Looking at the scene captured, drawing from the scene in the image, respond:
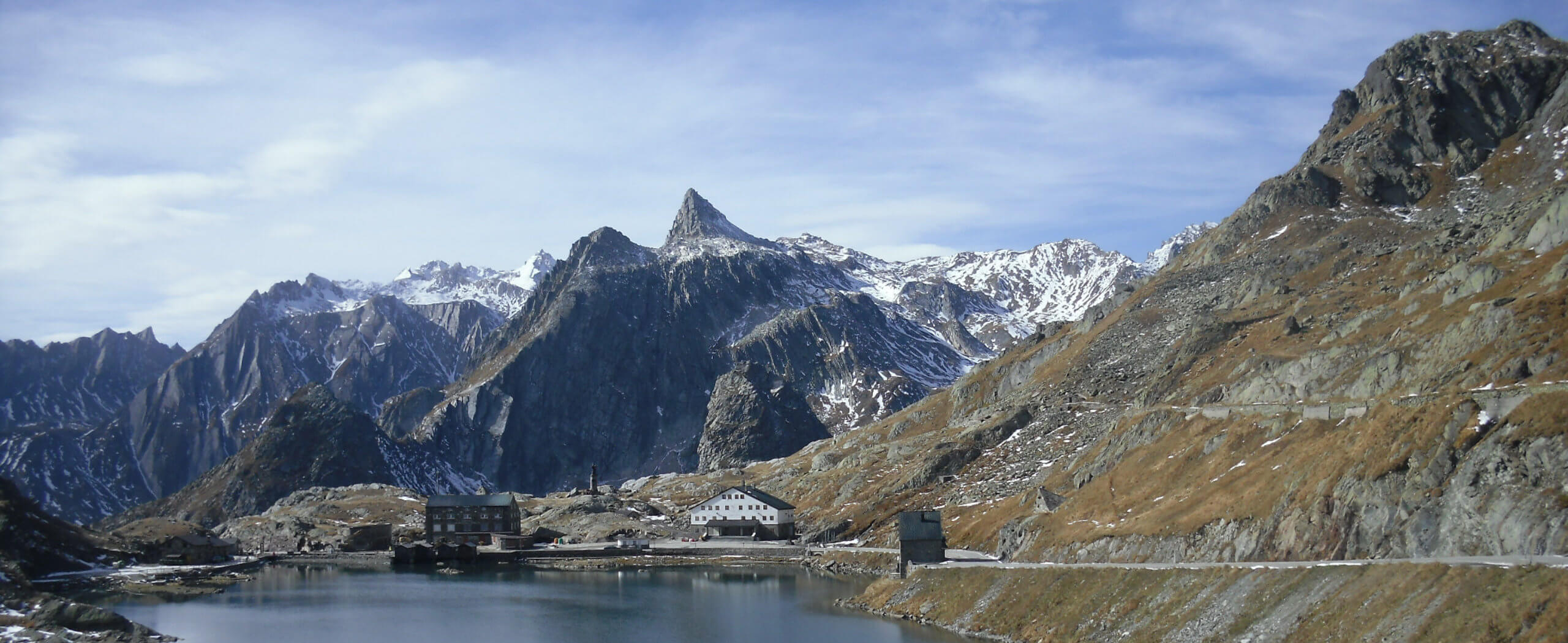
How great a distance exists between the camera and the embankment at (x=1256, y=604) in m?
43.7

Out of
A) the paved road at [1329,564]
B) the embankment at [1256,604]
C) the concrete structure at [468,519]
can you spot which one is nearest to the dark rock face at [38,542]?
the concrete structure at [468,519]

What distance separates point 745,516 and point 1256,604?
4256 inches

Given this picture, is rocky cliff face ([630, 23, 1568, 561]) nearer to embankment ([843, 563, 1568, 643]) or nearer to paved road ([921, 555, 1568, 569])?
paved road ([921, 555, 1568, 569])

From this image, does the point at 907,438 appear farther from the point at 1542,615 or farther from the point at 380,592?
the point at 1542,615

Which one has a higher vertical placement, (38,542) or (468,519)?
(38,542)

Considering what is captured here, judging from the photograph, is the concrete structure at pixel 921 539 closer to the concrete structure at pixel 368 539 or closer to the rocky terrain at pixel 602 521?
the rocky terrain at pixel 602 521

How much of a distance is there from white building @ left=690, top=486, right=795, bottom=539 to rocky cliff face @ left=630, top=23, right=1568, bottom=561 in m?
5.79

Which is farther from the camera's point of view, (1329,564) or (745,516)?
(745,516)

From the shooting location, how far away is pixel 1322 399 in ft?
315

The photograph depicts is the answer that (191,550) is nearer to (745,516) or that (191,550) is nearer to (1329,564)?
(745,516)

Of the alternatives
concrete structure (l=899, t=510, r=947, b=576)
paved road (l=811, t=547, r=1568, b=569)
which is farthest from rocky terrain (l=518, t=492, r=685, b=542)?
paved road (l=811, t=547, r=1568, b=569)

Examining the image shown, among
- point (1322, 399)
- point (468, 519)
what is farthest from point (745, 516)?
point (1322, 399)

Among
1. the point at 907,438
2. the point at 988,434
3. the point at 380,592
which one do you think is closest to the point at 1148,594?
the point at 380,592

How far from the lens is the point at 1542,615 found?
4169 cm
